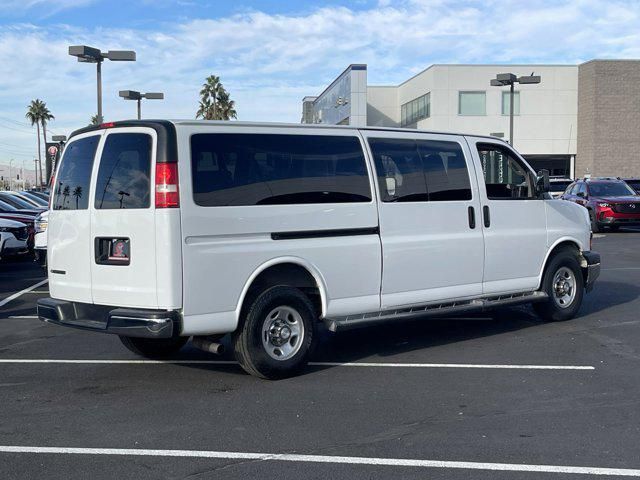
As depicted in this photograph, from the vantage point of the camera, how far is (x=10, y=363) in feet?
26.1

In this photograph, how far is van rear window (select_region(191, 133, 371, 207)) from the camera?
21.8ft

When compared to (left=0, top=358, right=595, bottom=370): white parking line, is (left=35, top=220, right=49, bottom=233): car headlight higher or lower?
higher

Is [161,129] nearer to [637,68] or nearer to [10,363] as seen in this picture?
[10,363]

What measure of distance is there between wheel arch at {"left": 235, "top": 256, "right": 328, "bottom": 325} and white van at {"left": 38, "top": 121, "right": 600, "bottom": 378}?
0.02 meters

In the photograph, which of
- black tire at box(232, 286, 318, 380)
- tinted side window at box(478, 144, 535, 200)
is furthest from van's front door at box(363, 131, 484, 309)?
black tire at box(232, 286, 318, 380)

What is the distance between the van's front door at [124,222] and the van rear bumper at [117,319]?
0.29 feet

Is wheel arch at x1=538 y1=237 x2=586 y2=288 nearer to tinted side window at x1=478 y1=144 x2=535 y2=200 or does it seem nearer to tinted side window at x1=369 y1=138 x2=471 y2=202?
tinted side window at x1=478 y1=144 x2=535 y2=200

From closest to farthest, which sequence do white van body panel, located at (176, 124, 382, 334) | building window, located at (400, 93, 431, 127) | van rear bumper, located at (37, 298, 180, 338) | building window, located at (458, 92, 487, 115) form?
van rear bumper, located at (37, 298, 180, 338)
white van body panel, located at (176, 124, 382, 334)
building window, located at (458, 92, 487, 115)
building window, located at (400, 93, 431, 127)

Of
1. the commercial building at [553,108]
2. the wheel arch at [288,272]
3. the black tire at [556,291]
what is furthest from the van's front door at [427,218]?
the commercial building at [553,108]

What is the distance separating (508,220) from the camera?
8.99 metres

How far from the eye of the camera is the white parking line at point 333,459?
15.7 ft

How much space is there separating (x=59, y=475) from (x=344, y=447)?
184 centimetres

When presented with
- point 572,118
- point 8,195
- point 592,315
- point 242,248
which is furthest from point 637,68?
point 242,248

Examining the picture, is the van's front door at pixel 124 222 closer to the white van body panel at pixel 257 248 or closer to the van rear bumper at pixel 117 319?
the van rear bumper at pixel 117 319
